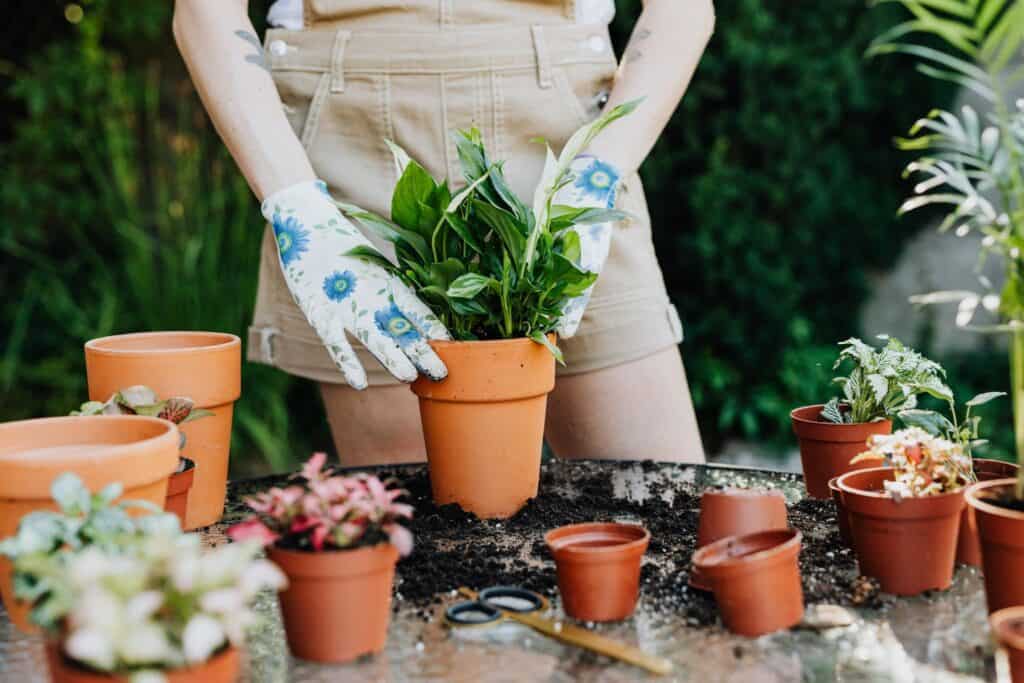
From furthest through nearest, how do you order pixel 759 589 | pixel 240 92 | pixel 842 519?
pixel 240 92
pixel 842 519
pixel 759 589

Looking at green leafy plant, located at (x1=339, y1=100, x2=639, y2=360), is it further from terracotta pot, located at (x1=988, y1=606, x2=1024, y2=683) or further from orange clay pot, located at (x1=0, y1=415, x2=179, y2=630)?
terracotta pot, located at (x1=988, y1=606, x2=1024, y2=683)

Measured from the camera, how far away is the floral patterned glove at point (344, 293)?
4.16 ft

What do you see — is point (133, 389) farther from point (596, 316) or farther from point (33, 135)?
point (33, 135)

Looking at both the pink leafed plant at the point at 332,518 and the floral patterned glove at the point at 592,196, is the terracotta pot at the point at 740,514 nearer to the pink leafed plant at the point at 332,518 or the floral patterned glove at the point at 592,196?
the pink leafed plant at the point at 332,518

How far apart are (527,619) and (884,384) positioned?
61 cm

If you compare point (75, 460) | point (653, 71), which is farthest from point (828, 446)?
point (75, 460)

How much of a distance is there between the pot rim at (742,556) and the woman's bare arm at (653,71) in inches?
26.7

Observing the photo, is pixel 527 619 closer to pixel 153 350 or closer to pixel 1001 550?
pixel 1001 550

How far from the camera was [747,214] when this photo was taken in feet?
11.0

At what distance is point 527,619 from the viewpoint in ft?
3.06

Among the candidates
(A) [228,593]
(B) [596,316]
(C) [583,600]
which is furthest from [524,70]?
(A) [228,593]

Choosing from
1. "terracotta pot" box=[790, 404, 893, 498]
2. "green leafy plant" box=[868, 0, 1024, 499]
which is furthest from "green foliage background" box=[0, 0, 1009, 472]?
"green leafy plant" box=[868, 0, 1024, 499]

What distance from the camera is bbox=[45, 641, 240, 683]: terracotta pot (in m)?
0.68

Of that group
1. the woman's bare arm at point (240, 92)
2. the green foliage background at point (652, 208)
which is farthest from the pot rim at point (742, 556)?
the green foliage background at point (652, 208)
